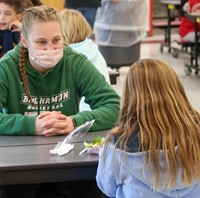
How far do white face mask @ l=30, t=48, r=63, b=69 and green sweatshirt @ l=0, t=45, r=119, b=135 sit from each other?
0.06 m

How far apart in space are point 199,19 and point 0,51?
10.3ft

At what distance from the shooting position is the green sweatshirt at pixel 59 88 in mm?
2080

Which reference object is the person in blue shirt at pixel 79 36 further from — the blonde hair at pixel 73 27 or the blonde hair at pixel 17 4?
the blonde hair at pixel 17 4

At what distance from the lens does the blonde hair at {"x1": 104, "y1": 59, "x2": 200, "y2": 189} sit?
4.83 feet

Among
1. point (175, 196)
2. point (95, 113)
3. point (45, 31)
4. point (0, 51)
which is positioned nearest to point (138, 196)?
point (175, 196)

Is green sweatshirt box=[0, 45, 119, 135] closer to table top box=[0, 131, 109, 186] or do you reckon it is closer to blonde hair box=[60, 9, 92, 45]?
table top box=[0, 131, 109, 186]

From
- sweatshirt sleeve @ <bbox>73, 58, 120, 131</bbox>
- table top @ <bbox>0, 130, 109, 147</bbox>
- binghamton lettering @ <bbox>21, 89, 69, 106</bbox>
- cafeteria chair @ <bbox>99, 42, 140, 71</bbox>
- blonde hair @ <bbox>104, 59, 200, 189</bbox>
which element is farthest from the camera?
cafeteria chair @ <bbox>99, 42, 140, 71</bbox>

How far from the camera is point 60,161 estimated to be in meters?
1.58

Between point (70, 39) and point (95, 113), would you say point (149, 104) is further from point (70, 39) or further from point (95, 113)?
point (70, 39)

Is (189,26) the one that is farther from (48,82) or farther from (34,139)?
(34,139)

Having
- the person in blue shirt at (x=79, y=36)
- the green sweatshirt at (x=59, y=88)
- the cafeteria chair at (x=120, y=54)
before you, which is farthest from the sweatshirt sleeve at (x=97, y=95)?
the cafeteria chair at (x=120, y=54)

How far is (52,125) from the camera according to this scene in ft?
6.15

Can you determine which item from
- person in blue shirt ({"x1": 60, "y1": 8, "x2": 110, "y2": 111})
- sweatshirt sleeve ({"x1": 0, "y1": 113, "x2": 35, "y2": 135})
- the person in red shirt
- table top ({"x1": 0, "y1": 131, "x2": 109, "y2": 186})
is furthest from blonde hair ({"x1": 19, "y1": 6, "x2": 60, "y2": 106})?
the person in red shirt

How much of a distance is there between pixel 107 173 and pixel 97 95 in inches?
24.5
